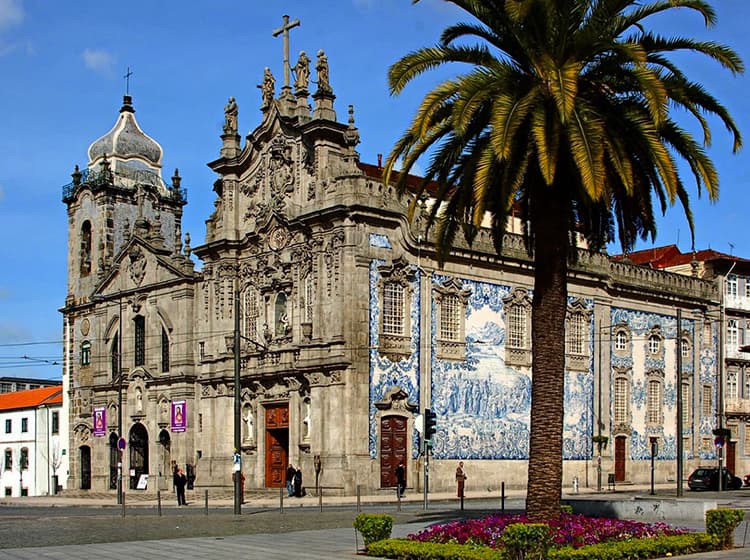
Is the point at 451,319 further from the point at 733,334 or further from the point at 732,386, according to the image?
the point at 732,386

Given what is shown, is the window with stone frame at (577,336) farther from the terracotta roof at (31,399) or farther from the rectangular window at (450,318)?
the terracotta roof at (31,399)

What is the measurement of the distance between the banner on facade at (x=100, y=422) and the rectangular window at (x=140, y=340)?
3559 millimetres

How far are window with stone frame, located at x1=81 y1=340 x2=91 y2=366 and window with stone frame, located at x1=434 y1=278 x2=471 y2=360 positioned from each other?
989 inches

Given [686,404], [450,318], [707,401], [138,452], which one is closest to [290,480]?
[450,318]

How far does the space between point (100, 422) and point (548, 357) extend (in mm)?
44324

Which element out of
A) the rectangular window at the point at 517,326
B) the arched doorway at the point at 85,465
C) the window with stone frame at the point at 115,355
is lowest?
the arched doorway at the point at 85,465

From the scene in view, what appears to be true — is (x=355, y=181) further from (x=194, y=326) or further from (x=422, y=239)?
(x=194, y=326)

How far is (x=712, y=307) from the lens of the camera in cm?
6334

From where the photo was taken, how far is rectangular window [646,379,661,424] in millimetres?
58781

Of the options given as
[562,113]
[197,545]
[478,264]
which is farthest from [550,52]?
[478,264]

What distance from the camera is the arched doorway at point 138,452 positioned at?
58469 mm

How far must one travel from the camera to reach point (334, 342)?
45344mm

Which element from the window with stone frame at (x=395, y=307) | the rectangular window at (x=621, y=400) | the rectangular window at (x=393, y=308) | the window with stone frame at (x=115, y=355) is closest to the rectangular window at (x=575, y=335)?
the rectangular window at (x=621, y=400)

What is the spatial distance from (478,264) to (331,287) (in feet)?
25.6
